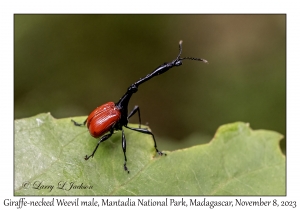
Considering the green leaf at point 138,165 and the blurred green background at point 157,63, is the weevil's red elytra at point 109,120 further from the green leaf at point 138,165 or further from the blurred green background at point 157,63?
the blurred green background at point 157,63

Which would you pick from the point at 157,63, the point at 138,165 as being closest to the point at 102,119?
the point at 138,165

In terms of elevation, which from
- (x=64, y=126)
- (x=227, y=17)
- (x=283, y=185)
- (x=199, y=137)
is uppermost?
(x=227, y=17)

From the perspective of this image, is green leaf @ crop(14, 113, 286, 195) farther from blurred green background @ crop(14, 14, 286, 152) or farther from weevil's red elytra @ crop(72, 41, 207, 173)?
blurred green background @ crop(14, 14, 286, 152)

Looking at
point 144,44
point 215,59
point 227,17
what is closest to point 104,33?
point 144,44

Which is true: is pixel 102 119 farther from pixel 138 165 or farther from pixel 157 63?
pixel 157 63

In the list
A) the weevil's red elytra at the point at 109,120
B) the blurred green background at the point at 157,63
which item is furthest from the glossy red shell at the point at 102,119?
the blurred green background at the point at 157,63

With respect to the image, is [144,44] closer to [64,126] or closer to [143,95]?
[143,95]
